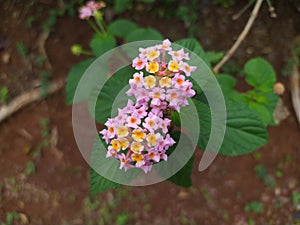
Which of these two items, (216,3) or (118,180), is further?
(216,3)

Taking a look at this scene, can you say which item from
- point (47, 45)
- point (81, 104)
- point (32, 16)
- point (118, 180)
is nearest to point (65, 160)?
point (81, 104)

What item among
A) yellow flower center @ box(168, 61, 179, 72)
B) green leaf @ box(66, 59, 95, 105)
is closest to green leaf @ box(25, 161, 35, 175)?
green leaf @ box(66, 59, 95, 105)

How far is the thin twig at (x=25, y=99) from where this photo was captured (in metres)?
2.21

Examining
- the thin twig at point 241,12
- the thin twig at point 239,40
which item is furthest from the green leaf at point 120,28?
the thin twig at point 241,12

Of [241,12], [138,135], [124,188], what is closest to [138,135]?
[138,135]

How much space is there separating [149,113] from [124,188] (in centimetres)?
113

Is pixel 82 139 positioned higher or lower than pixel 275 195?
higher

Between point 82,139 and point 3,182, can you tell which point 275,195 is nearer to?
point 82,139

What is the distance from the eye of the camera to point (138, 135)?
106 cm

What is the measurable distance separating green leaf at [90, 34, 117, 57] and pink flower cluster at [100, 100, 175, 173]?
789mm

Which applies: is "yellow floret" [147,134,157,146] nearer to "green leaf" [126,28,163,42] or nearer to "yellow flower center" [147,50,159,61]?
"yellow flower center" [147,50,159,61]

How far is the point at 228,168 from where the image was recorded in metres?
2.14

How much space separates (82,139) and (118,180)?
0.94 m

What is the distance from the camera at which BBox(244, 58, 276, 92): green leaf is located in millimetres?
1675
